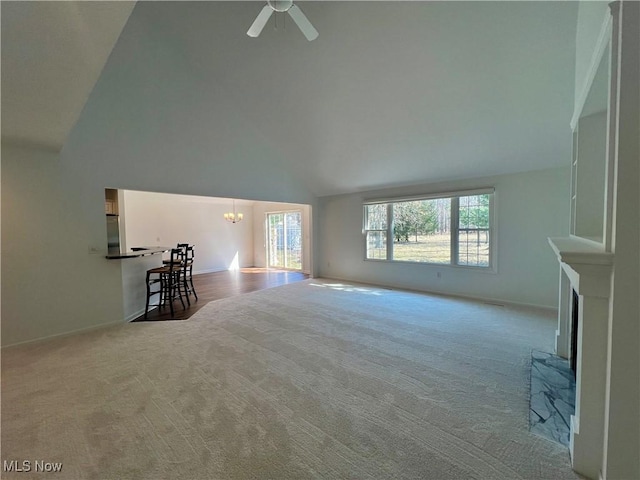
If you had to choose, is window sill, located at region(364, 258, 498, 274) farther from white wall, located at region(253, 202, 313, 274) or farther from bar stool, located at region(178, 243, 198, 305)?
bar stool, located at region(178, 243, 198, 305)

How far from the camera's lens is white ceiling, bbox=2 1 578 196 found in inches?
105

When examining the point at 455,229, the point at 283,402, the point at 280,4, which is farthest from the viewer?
the point at 455,229

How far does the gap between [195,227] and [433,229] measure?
274 inches

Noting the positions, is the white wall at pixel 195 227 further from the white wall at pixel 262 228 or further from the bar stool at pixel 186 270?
the bar stool at pixel 186 270

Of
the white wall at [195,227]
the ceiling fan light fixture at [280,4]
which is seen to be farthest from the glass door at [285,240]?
the ceiling fan light fixture at [280,4]

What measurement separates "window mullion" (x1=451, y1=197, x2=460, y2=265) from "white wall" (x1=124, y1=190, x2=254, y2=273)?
6.53 m

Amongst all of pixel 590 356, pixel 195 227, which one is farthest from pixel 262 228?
pixel 590 356

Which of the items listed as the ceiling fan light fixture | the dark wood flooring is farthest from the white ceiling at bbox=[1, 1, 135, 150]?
the dark wood flooring

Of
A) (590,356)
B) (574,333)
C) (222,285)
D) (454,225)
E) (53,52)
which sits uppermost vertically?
(53,52)

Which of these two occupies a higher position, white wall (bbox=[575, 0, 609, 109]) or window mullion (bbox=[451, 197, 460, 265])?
white wall (bbox=[575, 0, 609, 109])

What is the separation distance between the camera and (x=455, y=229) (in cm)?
526

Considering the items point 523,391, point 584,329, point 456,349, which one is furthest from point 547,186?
point 584,329

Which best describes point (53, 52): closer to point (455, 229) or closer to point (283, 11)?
point (283, 11)

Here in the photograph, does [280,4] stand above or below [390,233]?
above
